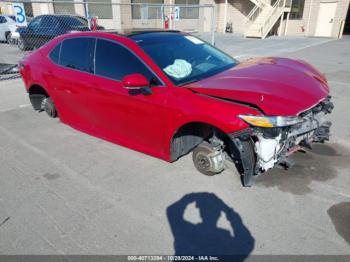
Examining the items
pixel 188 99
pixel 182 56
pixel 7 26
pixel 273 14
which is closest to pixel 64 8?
pixel 7 26

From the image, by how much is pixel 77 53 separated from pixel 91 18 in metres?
8.25

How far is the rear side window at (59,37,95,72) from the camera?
13.5 feet

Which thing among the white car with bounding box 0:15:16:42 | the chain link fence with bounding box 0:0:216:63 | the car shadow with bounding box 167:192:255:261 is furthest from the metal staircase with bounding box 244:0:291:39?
the car shadow with bounding box 167:192:255:261

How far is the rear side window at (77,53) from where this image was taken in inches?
162

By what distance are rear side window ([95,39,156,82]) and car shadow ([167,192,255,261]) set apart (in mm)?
1495

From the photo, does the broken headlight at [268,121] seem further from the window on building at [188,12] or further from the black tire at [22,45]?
the window on building at [188,12]

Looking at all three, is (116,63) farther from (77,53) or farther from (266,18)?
(266,18)

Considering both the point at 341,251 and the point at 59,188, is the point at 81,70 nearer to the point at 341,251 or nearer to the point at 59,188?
the point at 59,188

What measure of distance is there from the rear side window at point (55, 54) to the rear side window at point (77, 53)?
79 millimetres

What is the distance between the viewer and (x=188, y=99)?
124 inches

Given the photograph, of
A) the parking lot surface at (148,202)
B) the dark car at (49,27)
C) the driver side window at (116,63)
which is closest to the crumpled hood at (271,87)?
the driver side window at (116,63)

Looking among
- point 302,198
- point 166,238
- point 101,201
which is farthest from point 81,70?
point 302,198

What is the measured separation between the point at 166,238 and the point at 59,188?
59.6 inches

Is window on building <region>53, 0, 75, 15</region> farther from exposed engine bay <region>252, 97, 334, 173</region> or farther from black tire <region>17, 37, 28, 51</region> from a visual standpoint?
exposed engine bay <region>252, 97, 334, 173</region>
